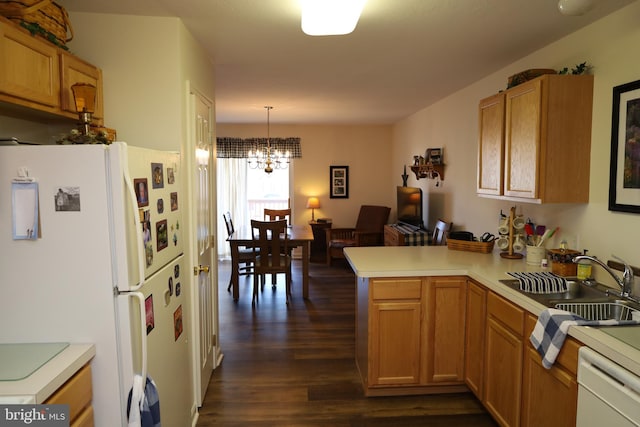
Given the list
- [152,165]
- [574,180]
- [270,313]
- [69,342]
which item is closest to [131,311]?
[69,342]

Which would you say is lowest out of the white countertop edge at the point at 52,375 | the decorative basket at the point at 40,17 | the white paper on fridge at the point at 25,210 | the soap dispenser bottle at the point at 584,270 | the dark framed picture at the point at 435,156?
the white countertop edge at the point at 52,375

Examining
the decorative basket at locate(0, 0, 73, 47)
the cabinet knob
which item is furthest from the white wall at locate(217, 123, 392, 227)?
the decorative basket at locate(0, 0, 73, 47)

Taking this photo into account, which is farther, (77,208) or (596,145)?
(596,145)

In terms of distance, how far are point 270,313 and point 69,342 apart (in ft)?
9.88

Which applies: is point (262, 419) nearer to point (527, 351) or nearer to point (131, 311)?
point (131, 311)

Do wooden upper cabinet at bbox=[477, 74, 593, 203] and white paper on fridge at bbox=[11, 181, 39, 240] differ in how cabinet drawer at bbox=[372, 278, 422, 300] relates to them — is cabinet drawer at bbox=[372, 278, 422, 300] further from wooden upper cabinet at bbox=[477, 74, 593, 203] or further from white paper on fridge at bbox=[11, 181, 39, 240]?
white paper on fridge at bbox=[11, 181, 39, 240]

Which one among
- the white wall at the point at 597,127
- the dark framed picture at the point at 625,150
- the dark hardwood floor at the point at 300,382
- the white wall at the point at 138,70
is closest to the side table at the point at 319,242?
the dark hardwood floor at the point at 300,382

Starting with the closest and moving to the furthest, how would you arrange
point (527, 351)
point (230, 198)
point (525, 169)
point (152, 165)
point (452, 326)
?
point (152, 165) → point (527, 351) → point (525, 169) → point (452, 326) → point (230, 198)

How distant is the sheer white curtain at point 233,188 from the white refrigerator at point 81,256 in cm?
586

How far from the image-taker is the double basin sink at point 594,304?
1.93m

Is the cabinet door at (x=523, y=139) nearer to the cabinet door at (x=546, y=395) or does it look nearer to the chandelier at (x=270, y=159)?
Answer: the cabinet door at (x=546, y=395)

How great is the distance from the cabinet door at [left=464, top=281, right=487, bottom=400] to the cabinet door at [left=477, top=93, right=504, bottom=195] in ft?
2.48

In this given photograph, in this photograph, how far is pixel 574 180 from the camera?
2408mm

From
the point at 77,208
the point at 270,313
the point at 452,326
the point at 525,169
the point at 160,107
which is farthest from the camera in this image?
the point at 270,313
